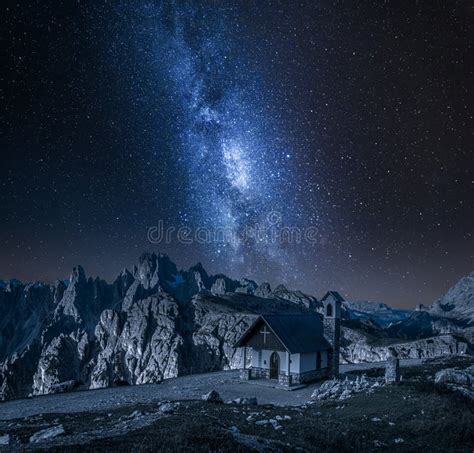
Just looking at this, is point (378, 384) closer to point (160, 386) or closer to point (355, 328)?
point (160, 386)

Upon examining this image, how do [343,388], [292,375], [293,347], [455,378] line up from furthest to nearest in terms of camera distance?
[292,375] < [293,347] < [343,388] < [455,378]

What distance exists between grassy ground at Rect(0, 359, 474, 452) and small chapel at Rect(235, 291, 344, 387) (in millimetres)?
11543

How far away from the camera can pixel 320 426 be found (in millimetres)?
18953

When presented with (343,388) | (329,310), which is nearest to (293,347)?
(329,310)

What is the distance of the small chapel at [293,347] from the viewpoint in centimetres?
3816

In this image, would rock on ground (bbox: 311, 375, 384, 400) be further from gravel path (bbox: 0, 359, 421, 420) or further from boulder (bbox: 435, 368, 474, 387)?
boulder (bbox: 435, 368, 474, 387)

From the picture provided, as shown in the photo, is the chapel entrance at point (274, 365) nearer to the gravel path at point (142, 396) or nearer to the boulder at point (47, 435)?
the gravel path at point (142, 396)

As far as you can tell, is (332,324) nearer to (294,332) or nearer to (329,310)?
(329,310)

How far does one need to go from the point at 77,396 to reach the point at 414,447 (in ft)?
97.8

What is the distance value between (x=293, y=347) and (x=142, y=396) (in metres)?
14.5

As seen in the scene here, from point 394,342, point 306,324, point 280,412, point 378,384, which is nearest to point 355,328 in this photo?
point 394,342

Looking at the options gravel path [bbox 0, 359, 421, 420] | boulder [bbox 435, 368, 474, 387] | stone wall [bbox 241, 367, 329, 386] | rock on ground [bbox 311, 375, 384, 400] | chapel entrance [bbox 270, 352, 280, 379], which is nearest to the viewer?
rock on ground [bbox 311, 375, 384, 400]

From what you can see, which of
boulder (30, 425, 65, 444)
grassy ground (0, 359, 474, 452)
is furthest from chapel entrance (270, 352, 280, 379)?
boulder (30, 425, 65, 444)

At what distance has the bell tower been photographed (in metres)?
40.1
